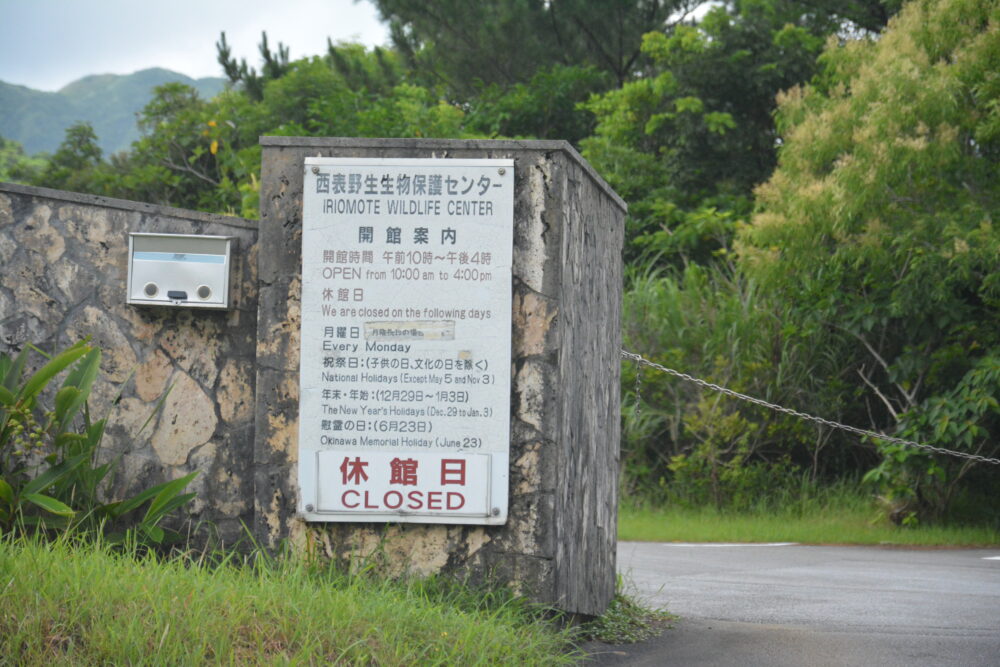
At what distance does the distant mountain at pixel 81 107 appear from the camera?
107 m

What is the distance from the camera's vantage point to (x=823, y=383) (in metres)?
15.1

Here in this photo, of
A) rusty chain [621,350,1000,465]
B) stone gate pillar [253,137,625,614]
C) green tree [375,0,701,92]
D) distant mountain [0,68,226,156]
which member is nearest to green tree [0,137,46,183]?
green tree [375,0,701,92]

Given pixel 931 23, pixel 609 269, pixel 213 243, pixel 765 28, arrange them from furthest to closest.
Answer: pixel 765 28 → pixel 931 23 → pixel 609 269 → pixel 213 243

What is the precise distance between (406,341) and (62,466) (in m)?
1.54

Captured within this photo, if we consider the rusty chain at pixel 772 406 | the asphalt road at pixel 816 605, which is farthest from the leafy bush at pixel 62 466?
the rusty chain at pixel 772 406

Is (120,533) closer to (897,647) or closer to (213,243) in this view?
(213,243)

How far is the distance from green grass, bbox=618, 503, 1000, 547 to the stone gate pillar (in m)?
7.36

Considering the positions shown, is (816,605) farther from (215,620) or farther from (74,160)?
(74,160)

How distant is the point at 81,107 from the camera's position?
463 feet

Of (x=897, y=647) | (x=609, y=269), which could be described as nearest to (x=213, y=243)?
(x=609, y=269)

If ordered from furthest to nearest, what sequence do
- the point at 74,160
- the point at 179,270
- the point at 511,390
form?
the point at 74,160, the point at 179,270, the point at 511,390

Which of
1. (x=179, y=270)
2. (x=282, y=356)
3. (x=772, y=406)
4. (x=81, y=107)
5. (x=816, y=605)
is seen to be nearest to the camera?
(x=282, y=356)

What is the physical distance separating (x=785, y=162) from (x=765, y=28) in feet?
30.4

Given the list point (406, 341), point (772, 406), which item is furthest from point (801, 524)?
point (406, 341)
